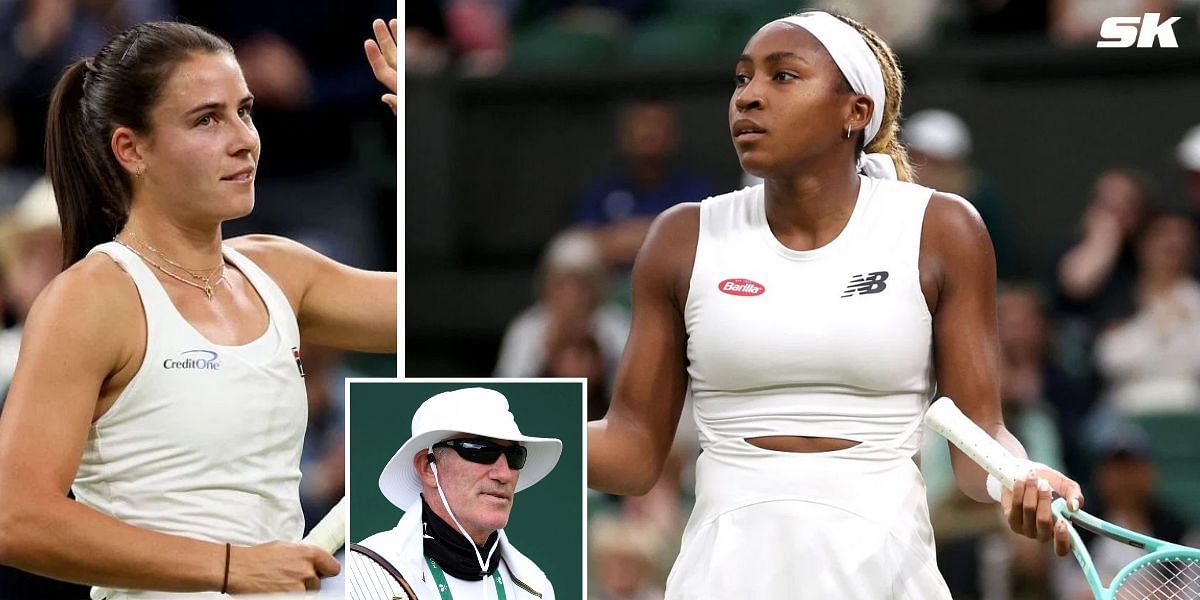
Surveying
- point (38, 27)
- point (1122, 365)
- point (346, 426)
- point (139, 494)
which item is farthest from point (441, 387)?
point (1122, 365)

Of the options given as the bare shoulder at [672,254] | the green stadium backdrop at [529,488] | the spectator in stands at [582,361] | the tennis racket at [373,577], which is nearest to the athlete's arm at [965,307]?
the bare shoulder at [672,254]

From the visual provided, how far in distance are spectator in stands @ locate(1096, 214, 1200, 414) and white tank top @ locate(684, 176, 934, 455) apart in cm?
281

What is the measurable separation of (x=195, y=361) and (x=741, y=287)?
0.65 meters

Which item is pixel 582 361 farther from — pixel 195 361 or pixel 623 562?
pixel 195 361

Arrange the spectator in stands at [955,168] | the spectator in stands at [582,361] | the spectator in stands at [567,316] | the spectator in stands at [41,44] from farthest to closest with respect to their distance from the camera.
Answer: the spectator in stands at [955,168]
the spectator in stands at [41,44]
the spectator in stands at [567,316]
the spectator in stands at [582,361]

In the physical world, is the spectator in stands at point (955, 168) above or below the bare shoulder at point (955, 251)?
above

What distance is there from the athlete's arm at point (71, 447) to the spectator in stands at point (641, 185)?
284cm

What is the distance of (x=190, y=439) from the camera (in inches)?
83.7

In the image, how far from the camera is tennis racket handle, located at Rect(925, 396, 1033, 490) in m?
1.97

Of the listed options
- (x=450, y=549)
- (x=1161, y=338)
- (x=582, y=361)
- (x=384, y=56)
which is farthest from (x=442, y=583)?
(x=1161, y=338)

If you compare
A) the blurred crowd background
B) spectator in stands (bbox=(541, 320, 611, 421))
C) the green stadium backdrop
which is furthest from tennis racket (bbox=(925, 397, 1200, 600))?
the blurred crowd background

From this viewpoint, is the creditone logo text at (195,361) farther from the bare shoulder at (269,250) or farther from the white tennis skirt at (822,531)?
the white tennis skirt at (822,531)

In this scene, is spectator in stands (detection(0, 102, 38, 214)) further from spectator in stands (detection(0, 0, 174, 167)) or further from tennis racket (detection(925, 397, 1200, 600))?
tennis racket (detection(925, 397, 1200, 600))

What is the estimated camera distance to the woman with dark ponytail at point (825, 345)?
6.77 feet
